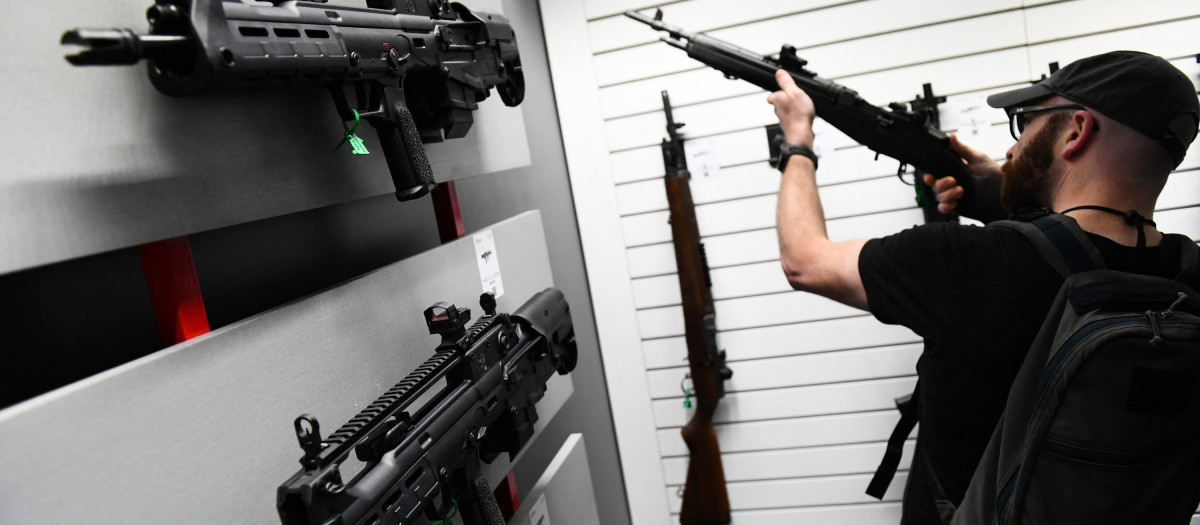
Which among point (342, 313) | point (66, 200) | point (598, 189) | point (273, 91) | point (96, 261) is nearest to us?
point (66, 200)

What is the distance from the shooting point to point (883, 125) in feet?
7.03

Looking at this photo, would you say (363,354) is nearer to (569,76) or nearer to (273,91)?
(273,91)

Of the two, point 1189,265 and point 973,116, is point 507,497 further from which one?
point 973,116

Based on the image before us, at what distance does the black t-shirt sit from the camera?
4.48ft

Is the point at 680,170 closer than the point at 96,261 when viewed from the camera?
No

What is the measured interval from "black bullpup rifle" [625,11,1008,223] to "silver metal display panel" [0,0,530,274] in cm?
138

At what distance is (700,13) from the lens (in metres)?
2.76

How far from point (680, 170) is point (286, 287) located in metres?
1.79

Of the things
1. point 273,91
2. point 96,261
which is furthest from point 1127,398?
point 96,261

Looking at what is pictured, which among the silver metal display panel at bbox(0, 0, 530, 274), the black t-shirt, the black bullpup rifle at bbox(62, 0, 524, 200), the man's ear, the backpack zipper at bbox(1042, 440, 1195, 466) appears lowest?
the backpack zipper at bbox(1042, 440, 1195, 466)

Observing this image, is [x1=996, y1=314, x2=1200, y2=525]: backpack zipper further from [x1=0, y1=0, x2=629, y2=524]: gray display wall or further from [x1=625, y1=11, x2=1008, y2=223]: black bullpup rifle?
[x1=0, y1=0, x2=629, y2=524]: gray display wall

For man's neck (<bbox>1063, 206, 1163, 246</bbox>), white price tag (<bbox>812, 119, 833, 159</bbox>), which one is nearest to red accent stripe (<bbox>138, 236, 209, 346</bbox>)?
man's neck (<bbox>1063, 206, 1163, 246</bbox>)

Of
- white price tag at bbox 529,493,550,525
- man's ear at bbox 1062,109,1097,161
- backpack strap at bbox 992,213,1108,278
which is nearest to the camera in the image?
backpack strap at bbox 992,213,1108,278

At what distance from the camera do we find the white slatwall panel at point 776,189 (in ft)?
8.45
